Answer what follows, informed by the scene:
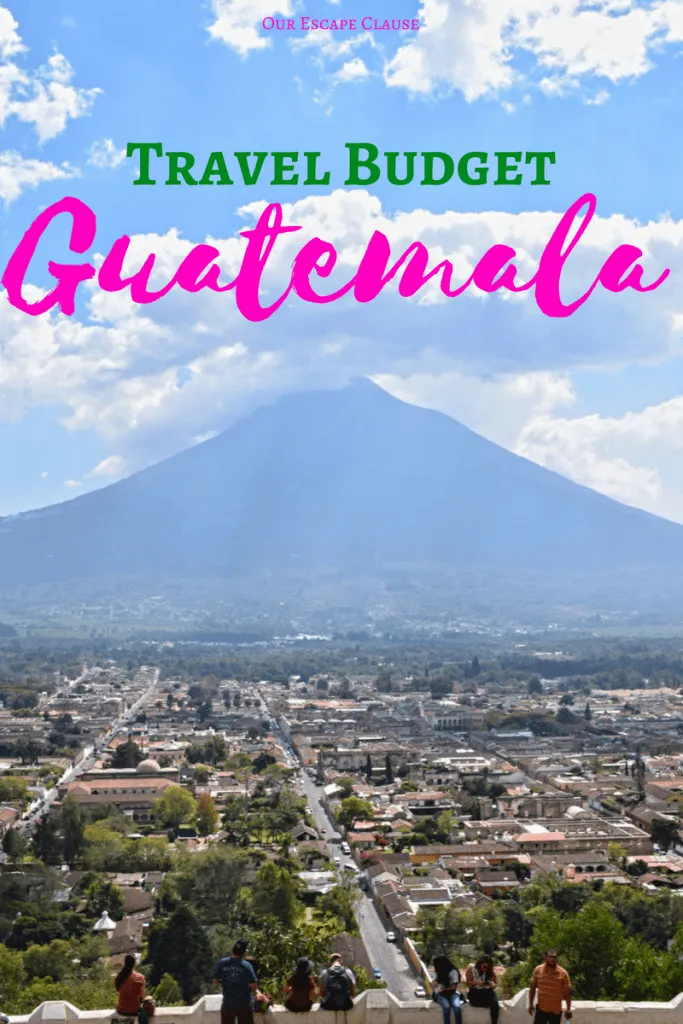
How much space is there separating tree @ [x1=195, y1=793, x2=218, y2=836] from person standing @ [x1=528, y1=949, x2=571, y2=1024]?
74.9 ft

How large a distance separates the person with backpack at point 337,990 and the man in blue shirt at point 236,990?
376 mm

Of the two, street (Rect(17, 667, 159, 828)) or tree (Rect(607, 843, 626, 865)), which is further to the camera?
street (Rect(17, 667, 159, 828))

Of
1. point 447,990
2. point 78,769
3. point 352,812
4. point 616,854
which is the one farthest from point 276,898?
point 78,769

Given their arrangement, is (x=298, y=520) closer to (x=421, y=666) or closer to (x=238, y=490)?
(x=238, y=490)

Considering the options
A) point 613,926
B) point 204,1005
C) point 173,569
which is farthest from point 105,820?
point 173,569

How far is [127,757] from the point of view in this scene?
37.1 metres

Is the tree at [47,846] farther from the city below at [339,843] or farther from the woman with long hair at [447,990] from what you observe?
the woman with long hair at [447,990]

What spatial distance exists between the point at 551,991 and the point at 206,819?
2305cm

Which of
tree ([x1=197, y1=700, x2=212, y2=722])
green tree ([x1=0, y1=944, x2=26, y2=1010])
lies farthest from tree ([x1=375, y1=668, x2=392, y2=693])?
green tree ([x1=0, y1=944, x2=26, y2=1010])

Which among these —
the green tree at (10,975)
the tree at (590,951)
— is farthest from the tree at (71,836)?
the tree at (590,951)

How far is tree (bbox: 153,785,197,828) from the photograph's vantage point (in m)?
28.5

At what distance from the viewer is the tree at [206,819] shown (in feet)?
89.2

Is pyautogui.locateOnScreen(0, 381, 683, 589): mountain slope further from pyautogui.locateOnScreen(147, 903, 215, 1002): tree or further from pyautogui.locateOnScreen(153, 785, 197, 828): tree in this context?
pyautogui.locateOnScreen(147, 903, 215, 1002): tree

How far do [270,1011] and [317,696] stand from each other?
60.5 m
